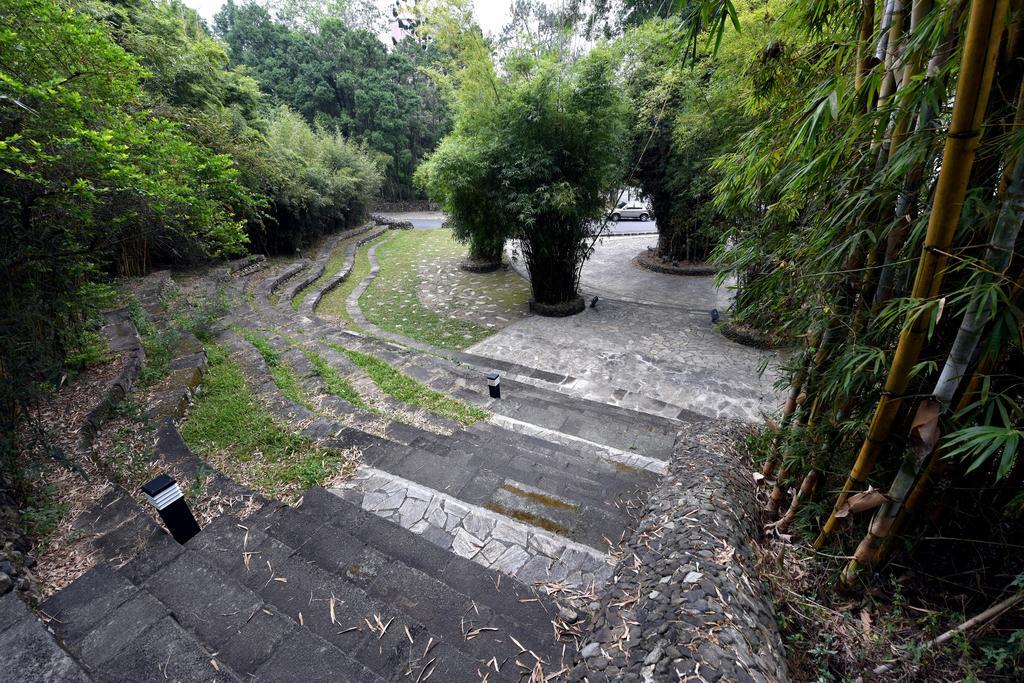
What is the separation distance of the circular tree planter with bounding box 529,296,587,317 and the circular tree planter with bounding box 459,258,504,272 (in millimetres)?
3326

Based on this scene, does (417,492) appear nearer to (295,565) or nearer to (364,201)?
(295,565)

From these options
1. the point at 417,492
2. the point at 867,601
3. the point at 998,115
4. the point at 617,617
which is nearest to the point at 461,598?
the point at 617,617

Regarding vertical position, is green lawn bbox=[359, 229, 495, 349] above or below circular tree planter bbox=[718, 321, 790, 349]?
above

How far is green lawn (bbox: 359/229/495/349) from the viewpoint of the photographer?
7225 millimetres

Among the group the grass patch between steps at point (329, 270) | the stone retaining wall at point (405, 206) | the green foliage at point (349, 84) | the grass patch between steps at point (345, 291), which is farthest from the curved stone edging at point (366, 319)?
the stone retaining wall at point (405, 206)

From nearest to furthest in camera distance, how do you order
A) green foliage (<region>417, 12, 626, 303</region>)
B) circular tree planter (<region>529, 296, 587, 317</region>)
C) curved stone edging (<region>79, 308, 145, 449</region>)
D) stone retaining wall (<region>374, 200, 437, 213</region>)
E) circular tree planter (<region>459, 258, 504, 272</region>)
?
curved stone edging (<region>79, 308, 145, 449</region>) → green foliage (<region>417, 12, 626, 303</region>) → circular tree planter (<region>529, 296, 587, 317</region>) → circular tree planter (<region>459, 258, 504, 272</region>) → stone retaining wall (<region>374, 200, 437, 213</region>)

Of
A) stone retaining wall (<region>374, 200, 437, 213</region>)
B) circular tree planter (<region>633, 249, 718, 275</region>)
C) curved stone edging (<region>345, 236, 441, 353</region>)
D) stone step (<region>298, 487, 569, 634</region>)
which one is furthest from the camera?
stone retaining wall (<region>374, 200, 437, 213</region>)

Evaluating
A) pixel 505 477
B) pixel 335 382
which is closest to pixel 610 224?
pixel 335 382

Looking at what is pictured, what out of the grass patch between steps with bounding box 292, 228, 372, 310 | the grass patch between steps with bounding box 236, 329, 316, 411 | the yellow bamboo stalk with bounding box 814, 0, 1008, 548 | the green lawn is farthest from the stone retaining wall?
the yellow bamboo stalk with bounding box 814, 0, 1008, 548

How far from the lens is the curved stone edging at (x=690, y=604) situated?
3.81 feet

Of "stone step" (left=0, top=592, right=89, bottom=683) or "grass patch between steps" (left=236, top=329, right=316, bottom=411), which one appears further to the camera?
"grass patch between steps" (left=236, top=329, right=316, bottom=411)

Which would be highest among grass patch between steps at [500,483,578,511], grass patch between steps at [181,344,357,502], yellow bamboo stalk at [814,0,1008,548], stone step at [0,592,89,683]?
yellow bamboo stalk at [814,0,1008,548]

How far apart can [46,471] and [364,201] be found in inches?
637

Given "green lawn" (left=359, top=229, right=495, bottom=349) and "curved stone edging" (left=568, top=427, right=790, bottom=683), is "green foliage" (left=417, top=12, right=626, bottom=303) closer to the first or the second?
"green lawn" (left=359, top=229, right=495, bottom=349)
